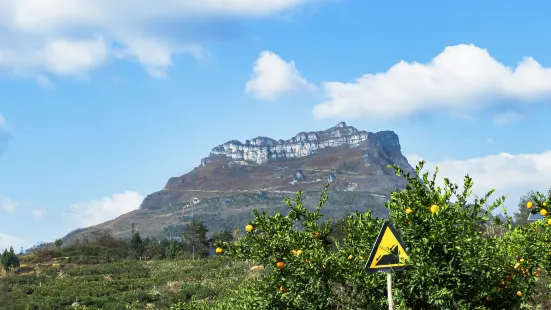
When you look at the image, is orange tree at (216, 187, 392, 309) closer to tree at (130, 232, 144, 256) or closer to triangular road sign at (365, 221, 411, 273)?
triangular road sign at (365, 221, 411, 273)

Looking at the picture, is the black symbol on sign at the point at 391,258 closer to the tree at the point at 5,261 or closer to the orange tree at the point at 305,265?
the orange tree at the point at 305,265

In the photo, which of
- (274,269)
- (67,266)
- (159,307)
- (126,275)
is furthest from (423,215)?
(67,266)

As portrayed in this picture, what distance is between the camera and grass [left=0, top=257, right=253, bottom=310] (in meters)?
31.0

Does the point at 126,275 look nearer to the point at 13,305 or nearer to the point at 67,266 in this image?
the point at 67,266

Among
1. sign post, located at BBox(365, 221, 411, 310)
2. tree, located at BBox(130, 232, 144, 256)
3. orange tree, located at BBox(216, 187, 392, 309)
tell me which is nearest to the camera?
sign post, located at BBox(365, 221, 411, 310)

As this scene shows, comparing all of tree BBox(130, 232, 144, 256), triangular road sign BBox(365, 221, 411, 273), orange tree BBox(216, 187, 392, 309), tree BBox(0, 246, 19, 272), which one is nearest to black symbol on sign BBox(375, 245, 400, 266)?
triangular road sign BBox(365, 221, 411, 273)

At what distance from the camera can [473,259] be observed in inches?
239

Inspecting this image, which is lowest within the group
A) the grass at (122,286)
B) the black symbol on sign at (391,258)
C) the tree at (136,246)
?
the grass at (122,286)

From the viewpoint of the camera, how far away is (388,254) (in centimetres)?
608

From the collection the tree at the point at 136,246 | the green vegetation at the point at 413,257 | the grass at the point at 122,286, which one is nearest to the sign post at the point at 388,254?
the green vegetation at the point at 413,257

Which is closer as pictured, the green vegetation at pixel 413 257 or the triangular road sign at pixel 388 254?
the triangular road sign at pixel 388 254

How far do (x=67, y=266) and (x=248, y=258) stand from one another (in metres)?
57.5

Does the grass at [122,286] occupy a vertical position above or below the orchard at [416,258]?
below

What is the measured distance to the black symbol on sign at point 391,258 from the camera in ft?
19.9
